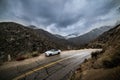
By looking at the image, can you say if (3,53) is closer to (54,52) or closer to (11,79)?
(54,52)

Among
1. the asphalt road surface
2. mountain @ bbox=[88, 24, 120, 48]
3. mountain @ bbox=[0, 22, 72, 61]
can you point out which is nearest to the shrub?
mountain @ bbox=[88, 24, 120, 48]

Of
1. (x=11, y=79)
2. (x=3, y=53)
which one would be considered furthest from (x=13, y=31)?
(x=11, y=79)

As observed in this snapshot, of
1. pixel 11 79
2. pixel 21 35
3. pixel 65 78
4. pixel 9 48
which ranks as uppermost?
pixel 21 35

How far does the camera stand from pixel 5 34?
188ft

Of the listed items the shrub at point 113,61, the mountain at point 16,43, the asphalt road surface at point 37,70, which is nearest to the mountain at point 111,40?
the shrub at point 113,61

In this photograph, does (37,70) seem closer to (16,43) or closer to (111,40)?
(111,40)

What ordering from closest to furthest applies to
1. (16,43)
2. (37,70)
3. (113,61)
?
(113,61)
(37,70)
(16,43)

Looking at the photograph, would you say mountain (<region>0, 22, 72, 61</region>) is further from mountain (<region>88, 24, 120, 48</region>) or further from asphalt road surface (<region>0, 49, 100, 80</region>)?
asphalt road surface (<region>0, 49, 100, 80</region>)

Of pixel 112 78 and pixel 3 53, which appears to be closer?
pixel 112 78

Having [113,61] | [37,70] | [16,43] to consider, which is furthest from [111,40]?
[16,43]

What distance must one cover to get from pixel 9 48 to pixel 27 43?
901 centimetres

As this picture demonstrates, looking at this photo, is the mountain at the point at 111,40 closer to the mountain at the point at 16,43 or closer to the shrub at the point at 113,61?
the shrub at the point at 113,61

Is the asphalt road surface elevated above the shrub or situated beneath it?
situated beneath

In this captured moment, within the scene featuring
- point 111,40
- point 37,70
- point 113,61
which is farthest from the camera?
point 111,40
